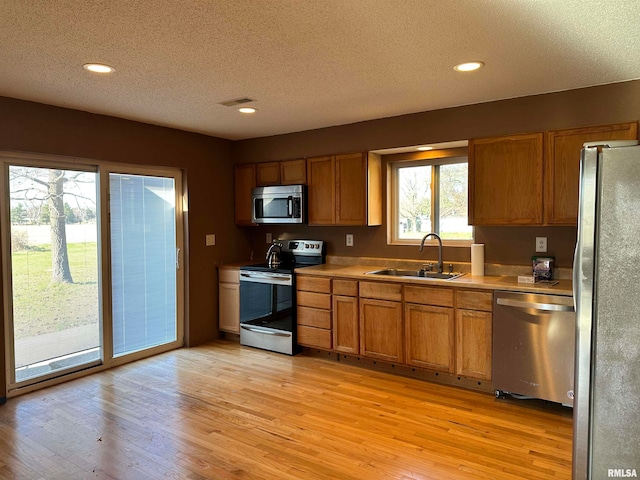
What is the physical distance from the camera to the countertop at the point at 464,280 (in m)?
3.08

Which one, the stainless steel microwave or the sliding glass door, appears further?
the stainless steel microwave

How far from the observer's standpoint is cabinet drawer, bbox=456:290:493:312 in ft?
10.8

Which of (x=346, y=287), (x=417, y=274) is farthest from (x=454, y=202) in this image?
(x=346, y=287)

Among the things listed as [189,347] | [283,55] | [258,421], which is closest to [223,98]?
[283,55]

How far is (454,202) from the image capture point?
4105 mm

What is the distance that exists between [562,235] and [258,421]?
2732 millimetres

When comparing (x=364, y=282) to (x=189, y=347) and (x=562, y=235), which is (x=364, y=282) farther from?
(x=189, y=347)

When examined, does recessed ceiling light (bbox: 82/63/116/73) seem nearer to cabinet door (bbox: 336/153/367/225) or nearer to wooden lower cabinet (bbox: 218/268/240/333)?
cabinet door (bbox: 336/153/367/225)

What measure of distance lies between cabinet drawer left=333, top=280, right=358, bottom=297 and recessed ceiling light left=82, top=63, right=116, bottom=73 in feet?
8.17

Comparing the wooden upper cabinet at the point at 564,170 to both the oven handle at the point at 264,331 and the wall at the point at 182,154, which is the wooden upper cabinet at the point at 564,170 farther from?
the wall at the point at 182,154

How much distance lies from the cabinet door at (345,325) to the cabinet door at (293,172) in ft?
4.58

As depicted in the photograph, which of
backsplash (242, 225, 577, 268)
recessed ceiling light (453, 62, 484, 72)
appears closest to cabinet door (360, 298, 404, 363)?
backsplash (242, 225, 577, 268)

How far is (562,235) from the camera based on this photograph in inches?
136

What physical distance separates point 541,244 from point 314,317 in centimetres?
213
